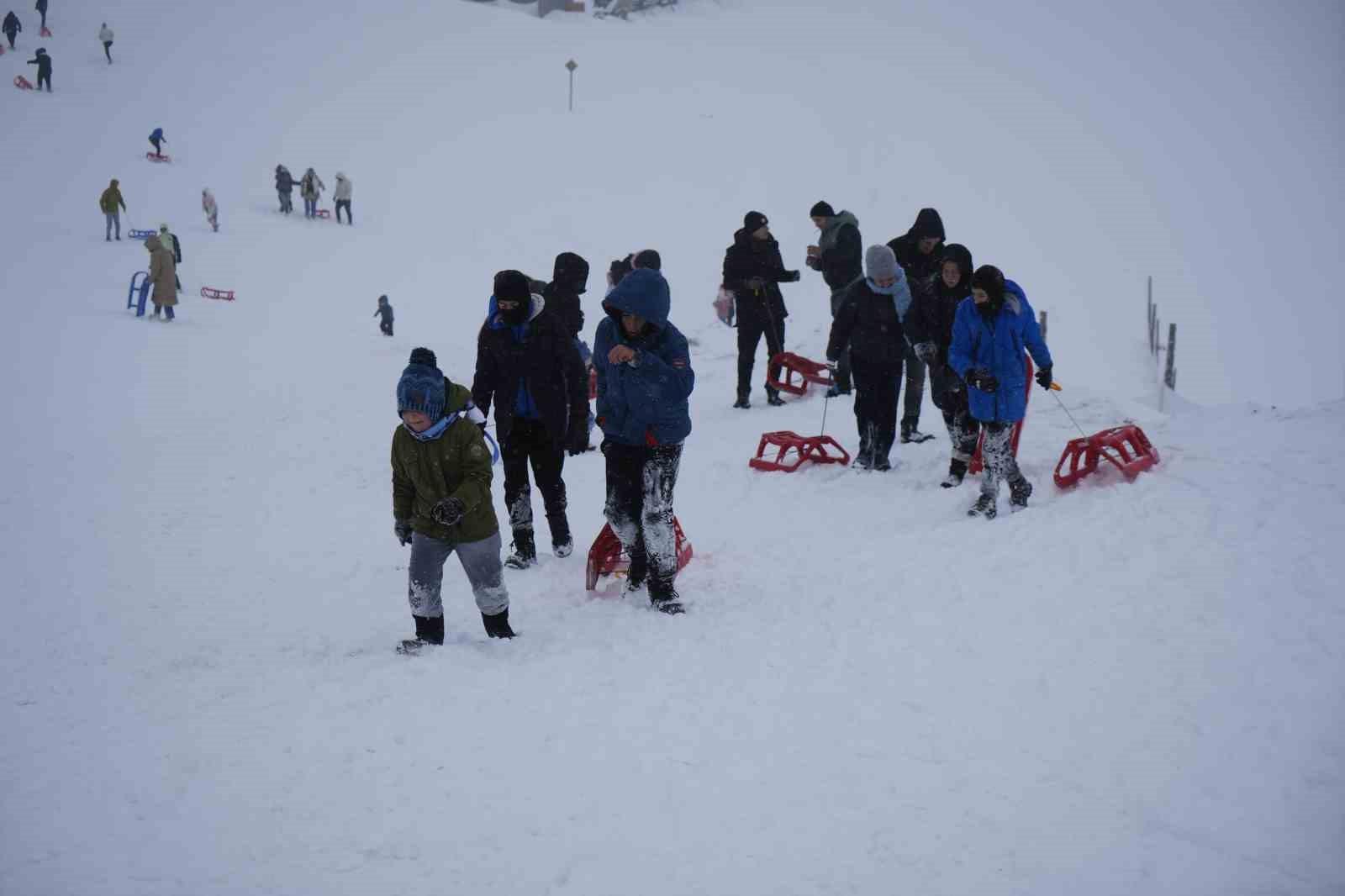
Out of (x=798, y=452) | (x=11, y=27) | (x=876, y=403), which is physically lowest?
(x=798, y=452)

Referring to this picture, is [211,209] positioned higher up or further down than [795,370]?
higher up

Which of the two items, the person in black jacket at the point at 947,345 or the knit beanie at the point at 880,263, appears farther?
the knit beanie at the point at 880,263

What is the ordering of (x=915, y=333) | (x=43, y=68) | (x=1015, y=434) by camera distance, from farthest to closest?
(x=43, y=68) < (x=915, y=333) < (x=1015, y=434)

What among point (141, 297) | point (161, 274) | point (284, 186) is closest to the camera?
point (161, 274)

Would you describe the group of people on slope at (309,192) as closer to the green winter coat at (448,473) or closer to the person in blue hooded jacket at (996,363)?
the person in blue hooded jacket at (996,363)

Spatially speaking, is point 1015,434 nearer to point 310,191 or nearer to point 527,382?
point 527,382

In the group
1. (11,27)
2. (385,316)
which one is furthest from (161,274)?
(11,27)

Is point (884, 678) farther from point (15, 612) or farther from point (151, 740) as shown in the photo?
point (15, 612)

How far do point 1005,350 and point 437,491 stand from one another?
4044 millimetres

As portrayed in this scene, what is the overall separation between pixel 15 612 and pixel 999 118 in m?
59.5

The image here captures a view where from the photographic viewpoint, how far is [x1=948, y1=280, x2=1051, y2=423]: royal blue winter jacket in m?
6.43

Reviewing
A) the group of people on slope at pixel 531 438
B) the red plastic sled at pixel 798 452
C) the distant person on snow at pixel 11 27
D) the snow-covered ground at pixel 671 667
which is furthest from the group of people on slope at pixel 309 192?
the group of people on slope at pixel 531 438

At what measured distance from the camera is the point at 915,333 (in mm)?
7457

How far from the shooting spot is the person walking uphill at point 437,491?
4.57m
